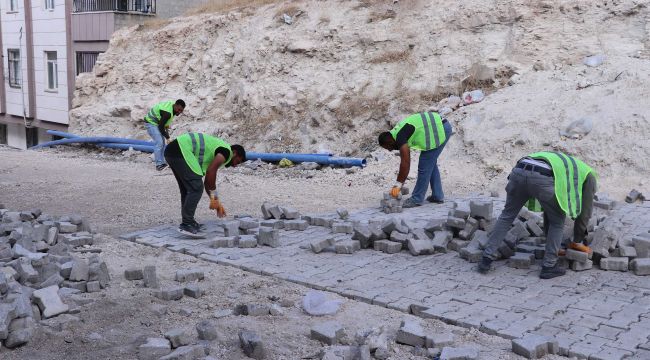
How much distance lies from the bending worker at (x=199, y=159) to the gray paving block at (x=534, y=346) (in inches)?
147

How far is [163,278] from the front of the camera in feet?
19.5

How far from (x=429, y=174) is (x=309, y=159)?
427 centimetres

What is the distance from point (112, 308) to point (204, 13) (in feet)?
50.0

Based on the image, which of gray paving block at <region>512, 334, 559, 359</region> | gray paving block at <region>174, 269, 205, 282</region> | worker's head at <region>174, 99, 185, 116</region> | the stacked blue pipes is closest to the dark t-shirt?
gray paving block at <region>174, 269, 205, 282</region>

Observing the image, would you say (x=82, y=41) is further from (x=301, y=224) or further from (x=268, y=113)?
(x=301, y=224)

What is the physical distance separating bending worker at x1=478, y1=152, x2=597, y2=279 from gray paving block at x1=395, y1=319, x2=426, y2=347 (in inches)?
66.1

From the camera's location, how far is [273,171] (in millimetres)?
12656

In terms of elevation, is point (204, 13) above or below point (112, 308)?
above

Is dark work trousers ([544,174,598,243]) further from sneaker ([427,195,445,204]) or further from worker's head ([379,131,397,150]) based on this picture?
sneaker ([427,195,445,204])

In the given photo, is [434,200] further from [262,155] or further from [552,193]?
[262,155]

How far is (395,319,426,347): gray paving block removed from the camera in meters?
4.41

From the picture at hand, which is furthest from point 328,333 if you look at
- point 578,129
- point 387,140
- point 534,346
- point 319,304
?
point 578,129

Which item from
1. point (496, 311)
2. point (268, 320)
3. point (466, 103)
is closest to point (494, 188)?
point (466, 103)

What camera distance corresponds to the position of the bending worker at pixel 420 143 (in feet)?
26.7
